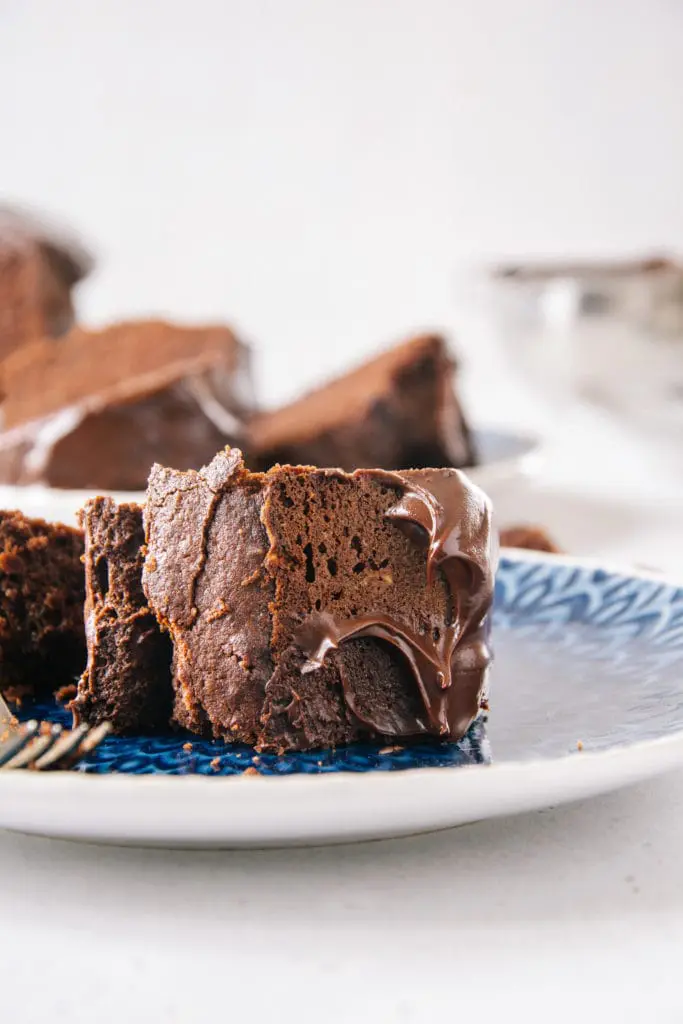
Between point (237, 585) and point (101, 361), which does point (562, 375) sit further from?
point (237, 585)

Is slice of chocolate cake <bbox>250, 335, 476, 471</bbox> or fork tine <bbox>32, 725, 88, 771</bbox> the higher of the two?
fork tine <bbox>32, 725, 88, 771</bbox>

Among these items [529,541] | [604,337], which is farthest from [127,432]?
[604,337]

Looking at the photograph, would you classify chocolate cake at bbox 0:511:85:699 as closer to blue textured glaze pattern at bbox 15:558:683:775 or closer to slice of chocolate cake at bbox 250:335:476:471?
blue textured glaze pattern at bbox 15:558:683:775

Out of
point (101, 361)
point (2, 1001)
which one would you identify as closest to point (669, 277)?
point (101, 361)

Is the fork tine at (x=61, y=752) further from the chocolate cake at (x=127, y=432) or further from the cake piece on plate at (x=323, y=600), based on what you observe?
the chocolate cake at (x=127, y=432)

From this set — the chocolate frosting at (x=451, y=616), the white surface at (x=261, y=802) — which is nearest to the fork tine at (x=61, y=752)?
the white surface at (x=261, y=802)

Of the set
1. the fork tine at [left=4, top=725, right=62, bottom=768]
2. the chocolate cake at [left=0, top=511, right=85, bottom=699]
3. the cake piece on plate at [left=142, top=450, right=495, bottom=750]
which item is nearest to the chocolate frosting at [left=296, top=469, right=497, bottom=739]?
the cake piece on plate at [left=142, top=450, right=495, bottom=750]
